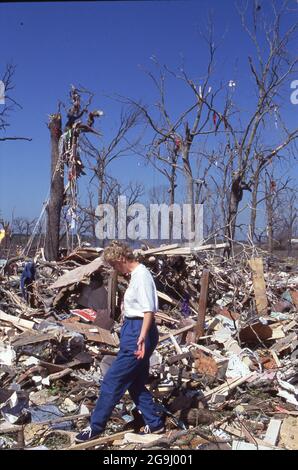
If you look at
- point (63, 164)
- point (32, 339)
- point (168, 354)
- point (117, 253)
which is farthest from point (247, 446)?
point (63, 164)

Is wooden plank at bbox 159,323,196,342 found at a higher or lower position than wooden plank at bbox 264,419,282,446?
higher

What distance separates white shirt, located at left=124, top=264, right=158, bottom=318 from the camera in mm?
4219

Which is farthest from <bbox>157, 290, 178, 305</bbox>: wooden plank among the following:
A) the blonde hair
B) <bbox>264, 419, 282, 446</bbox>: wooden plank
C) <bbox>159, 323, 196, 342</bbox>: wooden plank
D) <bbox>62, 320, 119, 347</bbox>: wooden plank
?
the blonde hair

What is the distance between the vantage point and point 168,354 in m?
7.10

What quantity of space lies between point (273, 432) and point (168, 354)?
8.17 ft

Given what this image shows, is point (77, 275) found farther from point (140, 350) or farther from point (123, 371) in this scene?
point (140, 350)

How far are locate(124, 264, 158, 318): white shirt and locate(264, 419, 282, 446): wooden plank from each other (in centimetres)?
172

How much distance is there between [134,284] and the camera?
4281 mm

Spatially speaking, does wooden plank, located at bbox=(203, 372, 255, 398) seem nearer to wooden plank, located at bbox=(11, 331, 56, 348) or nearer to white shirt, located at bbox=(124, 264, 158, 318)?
white shirt, located at bbox=(124, 264, 158, 318)

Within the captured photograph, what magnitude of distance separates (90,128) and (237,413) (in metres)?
9.57

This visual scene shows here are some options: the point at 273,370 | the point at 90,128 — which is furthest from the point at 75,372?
the point at 90,128

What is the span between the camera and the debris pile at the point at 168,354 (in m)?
4.82

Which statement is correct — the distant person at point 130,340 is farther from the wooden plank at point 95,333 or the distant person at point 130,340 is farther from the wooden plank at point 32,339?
the wooden plank at point 95,333

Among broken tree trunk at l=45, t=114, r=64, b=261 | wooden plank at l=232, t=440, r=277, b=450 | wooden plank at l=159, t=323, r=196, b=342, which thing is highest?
broken tree trunk at l=45, t=114, r=64, b=261
